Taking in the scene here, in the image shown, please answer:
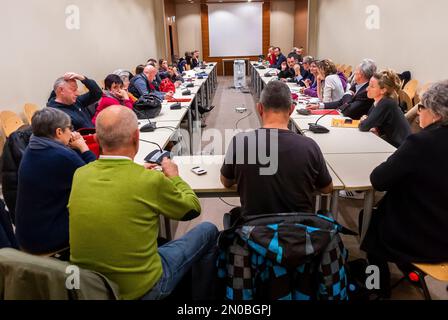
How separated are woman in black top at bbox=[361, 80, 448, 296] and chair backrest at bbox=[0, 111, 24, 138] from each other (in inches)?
144

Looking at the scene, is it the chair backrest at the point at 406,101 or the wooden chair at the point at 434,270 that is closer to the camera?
the wooden chair at the point at 434,270

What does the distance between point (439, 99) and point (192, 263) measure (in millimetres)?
1370

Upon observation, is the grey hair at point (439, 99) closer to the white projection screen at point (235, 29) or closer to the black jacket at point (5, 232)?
the black jacket at point (5, 232)

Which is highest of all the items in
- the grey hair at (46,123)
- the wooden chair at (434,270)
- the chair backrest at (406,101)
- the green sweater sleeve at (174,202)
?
the grey hair at (46,123)

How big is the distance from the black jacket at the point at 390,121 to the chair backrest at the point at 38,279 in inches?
95.7

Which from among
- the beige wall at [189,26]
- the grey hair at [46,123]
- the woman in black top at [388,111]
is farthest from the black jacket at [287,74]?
the beige wall at [189,26]

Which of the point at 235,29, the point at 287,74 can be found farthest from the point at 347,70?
the point at 235,29

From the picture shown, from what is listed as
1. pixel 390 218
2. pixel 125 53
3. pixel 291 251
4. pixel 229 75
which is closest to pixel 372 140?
pixel 390 218

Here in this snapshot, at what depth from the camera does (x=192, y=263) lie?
1633mm

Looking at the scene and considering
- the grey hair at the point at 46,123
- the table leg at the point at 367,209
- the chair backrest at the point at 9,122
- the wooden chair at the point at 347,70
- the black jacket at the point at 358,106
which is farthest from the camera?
the wooden chair at the point at 347,70

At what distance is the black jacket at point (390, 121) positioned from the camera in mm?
2662

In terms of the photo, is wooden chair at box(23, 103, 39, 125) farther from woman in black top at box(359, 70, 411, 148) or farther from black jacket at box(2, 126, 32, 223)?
woman in black top at box(359, 70, 411, 148)

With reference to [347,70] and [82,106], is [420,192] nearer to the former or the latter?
[82,106]

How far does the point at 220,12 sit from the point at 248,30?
128 cm
